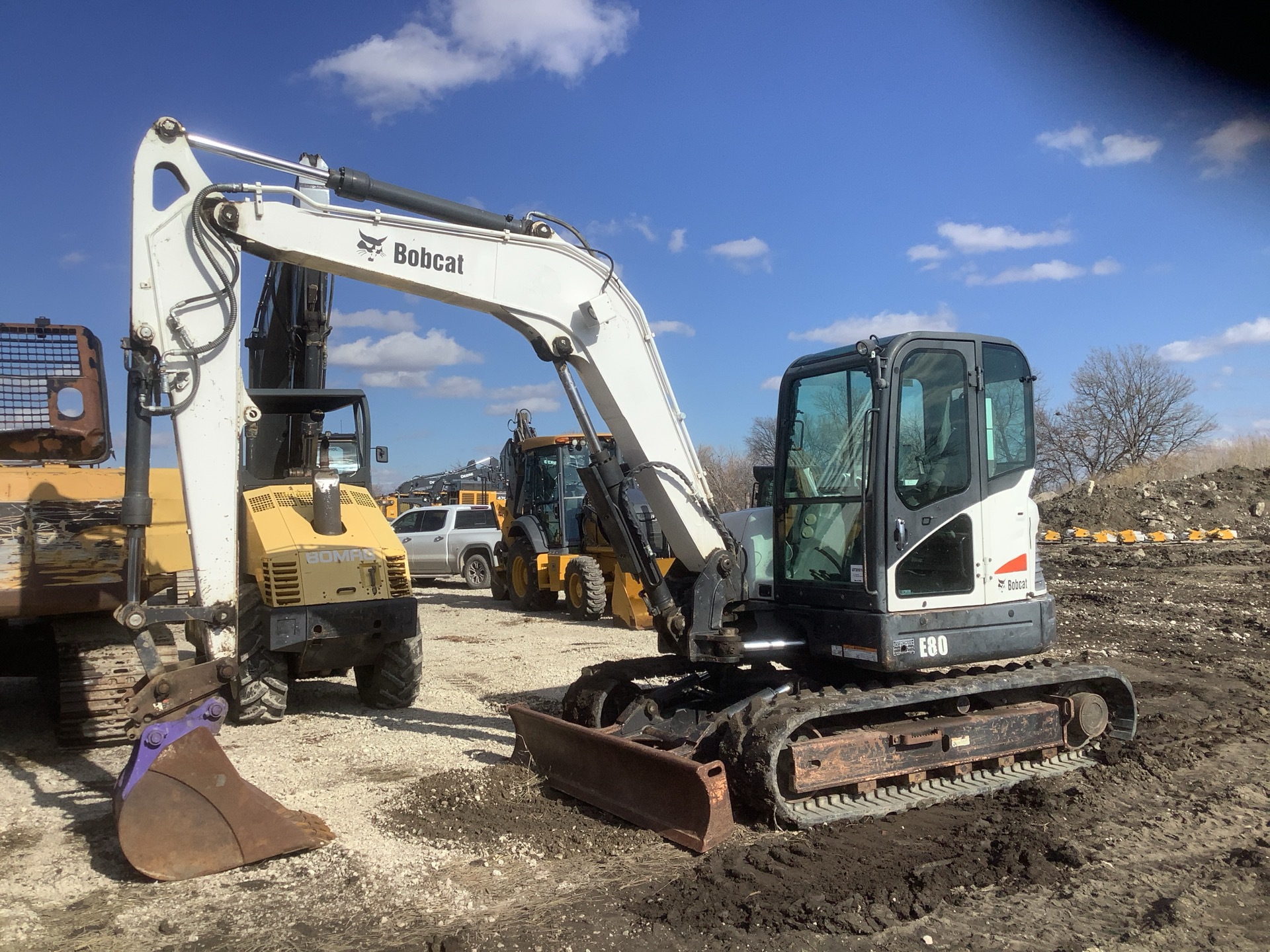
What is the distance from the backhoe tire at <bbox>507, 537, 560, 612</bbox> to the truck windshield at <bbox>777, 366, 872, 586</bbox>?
9.43m

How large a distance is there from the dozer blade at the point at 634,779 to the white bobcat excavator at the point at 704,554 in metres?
0.02

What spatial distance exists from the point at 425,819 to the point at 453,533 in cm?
1477

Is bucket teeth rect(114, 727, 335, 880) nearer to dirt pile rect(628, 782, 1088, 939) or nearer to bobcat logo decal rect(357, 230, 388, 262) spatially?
dirt pile rect(628, 782, 1088, 939)

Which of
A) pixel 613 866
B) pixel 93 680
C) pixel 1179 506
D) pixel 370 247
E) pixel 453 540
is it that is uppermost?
pixel 370 247

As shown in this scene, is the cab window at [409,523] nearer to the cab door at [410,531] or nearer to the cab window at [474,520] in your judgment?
the cab door at [410,531]

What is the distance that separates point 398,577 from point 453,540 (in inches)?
482

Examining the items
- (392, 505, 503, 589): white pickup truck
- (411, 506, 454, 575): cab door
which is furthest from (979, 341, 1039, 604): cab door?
(411, 506, 454, 575): cab door

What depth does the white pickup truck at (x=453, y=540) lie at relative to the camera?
19.4 metres

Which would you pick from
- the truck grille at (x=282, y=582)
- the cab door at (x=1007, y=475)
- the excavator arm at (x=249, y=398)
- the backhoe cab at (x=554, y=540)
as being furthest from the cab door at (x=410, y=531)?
the cab door at (x=1007, y=475)

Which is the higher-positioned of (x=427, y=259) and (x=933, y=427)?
(x=427, y=259)

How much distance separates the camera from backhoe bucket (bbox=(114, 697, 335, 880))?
428 centimetres

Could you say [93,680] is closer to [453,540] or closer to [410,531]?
[453,540]

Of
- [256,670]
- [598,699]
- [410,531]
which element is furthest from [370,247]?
[410,531]

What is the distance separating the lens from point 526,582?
604 inches
